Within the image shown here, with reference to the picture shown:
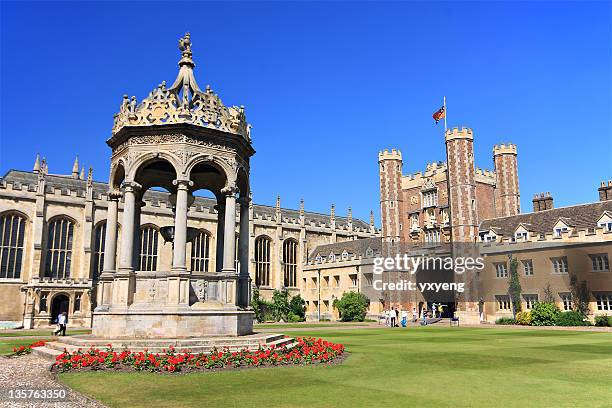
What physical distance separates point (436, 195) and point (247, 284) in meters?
42.3

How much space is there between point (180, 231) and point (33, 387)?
24.0ft

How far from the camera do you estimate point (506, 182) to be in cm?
5747

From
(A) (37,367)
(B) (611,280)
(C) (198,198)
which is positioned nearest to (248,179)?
(A) (37,367)

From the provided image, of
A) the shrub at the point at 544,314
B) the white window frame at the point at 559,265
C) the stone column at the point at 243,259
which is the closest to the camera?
the stone column at the point at 243,259

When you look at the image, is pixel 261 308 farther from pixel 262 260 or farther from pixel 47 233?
pixel 47 233

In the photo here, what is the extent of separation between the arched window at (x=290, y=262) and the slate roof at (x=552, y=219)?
89.9ft

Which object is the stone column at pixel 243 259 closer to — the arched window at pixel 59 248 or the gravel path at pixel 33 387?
the gravel path at pixel 33 387

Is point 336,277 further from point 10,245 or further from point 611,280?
point 10,245

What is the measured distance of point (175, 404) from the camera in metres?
8.43

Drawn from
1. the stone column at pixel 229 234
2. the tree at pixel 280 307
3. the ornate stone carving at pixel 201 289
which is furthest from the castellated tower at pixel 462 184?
the ornate stone carving at pixel 201 289

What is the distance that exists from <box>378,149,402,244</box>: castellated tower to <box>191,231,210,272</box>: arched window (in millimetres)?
21735

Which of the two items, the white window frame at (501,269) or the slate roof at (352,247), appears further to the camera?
the slate roof at (352,247)
